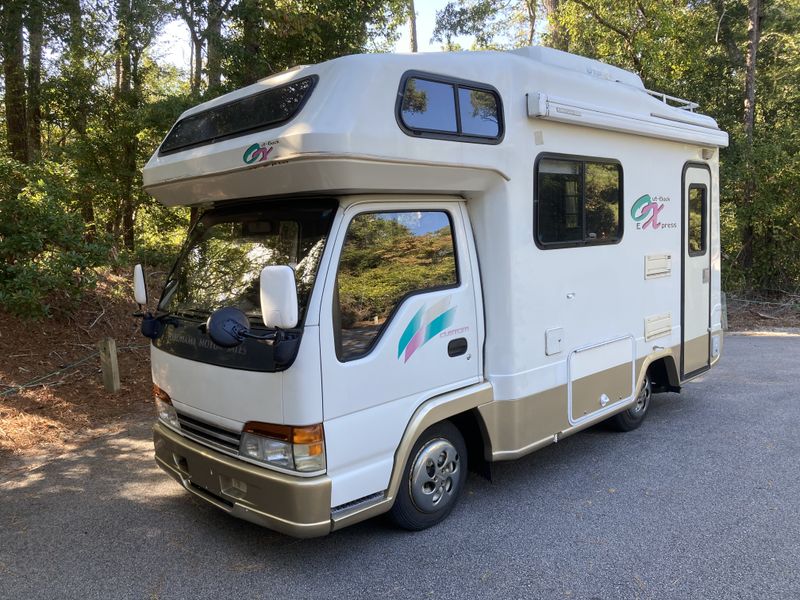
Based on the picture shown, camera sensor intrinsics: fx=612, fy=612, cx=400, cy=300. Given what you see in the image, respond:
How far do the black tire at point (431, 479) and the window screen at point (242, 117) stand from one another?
2.07m

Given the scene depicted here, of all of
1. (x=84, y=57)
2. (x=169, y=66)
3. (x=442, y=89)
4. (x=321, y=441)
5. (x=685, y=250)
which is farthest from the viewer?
(x=169, y=66)

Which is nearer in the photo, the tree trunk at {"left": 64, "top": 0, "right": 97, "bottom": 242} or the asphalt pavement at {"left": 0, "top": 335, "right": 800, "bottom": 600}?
the asphalt pavement at {"left": 0, "top": 335, "right": 800, "bottom": 600}

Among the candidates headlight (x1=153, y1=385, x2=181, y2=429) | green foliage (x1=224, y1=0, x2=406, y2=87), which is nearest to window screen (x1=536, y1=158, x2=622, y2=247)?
headlight (x1=153, y1=385, x2=181, y2=429)

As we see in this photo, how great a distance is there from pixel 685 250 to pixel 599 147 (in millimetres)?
1792

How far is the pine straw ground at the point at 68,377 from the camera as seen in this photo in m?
5.91

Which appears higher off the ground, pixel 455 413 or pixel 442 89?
pixel 442 89

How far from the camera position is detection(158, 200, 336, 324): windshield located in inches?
131

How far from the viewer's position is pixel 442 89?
364 centimetres

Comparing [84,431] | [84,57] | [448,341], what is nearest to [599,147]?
[448,341]

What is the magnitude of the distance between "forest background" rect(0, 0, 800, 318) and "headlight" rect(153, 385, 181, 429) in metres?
3.52

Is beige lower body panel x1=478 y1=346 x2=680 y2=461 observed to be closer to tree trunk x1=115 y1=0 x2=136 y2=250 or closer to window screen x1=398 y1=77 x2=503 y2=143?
window screen x1=398 y1=77 x2=503 y2=143

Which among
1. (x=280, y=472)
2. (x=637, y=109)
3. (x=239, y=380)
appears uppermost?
(x=637, y=109)

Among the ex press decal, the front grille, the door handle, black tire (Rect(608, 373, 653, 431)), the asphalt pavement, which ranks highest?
the ex press decal

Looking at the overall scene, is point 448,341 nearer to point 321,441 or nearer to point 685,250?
point 321,441
